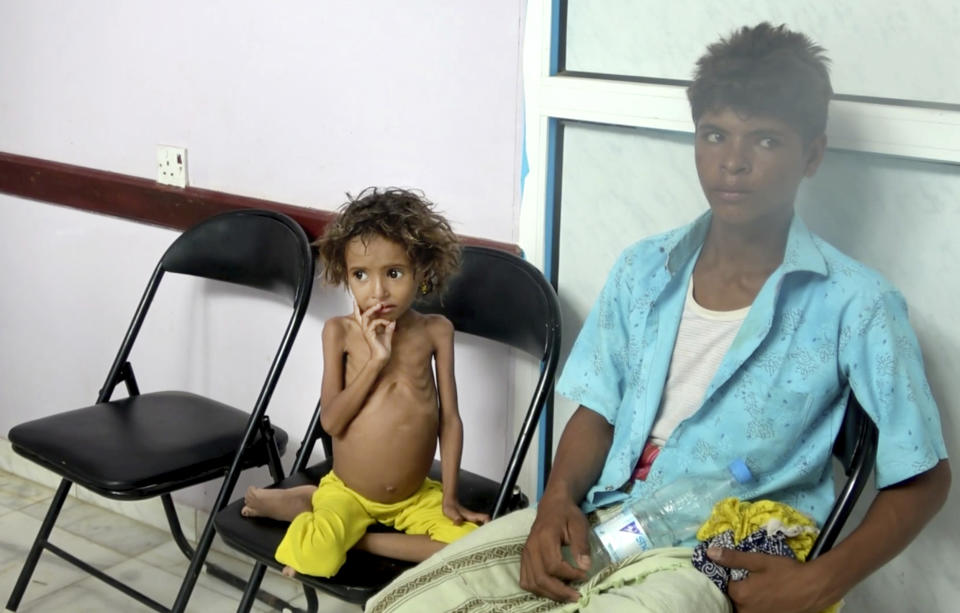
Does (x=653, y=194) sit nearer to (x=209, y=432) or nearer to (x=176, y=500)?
(x=209, y=432)

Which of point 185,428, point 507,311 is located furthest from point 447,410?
point 185,428

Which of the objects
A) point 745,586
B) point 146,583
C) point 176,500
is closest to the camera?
point 745,586

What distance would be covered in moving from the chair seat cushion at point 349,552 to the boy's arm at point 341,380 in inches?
7.7

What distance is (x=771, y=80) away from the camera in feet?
5.35

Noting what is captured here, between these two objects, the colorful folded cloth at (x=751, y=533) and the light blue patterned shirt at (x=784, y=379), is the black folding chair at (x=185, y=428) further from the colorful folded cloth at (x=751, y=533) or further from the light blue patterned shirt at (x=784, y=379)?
the colorful folded cloth at (x=751, y=533)

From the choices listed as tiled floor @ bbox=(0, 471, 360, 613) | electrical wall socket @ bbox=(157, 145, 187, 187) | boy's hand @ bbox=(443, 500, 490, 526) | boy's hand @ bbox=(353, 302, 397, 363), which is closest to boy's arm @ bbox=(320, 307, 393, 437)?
boy's hand @ bbox=(353, 302, 397, 363)

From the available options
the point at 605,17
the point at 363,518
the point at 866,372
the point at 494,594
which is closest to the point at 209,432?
the point at 363,518

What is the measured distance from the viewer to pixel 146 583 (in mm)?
2781

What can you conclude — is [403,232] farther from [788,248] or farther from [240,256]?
[240,256]

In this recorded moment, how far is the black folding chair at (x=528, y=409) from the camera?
187 cm

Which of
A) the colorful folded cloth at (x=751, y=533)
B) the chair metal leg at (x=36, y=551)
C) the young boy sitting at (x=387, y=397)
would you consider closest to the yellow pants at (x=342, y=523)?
the young boy sitting at (x=387, y=397)

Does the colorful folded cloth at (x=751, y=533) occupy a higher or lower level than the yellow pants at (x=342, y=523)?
higher

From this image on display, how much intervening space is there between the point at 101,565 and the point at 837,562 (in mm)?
1985

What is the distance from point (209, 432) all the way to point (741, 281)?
4.03 feet
